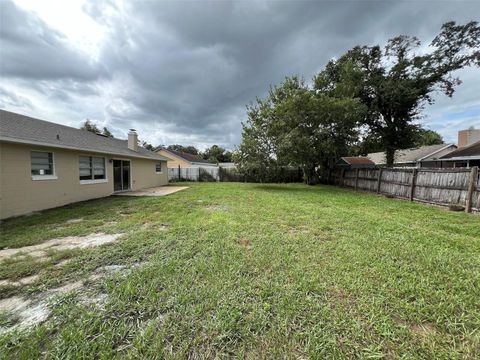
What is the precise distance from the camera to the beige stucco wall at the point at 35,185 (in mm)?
5613

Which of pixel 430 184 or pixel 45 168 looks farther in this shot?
pixel 430 184

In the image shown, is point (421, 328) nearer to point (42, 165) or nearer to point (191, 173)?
point (42, 165)

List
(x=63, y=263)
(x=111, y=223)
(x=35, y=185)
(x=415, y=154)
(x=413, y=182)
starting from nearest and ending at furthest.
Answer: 1. (x=63, y=263)
2. (x=111, y=223)
3. (x=35, y=185)
4. (x=413, y=182)
5. (x=415, y=154)

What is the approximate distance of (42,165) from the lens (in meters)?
6.71

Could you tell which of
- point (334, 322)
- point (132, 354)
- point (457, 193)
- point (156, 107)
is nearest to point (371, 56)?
point (457, 193)

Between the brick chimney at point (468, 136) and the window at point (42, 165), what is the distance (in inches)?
1222

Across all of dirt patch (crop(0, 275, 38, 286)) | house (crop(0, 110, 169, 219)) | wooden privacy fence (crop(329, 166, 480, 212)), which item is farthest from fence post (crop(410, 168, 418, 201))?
house (crop(0, 110, 169, 219))

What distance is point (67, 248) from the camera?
11.3 ft

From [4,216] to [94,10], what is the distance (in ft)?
22.4

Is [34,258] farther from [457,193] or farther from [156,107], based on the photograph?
[156,107]

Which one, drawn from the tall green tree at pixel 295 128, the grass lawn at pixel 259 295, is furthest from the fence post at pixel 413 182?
the tall green tree at pixel 295 128

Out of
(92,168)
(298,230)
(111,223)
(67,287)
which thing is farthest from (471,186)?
(92,168)

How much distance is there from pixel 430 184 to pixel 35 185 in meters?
14.1

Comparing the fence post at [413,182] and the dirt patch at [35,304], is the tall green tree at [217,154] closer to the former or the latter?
the fence post at [413,182]
